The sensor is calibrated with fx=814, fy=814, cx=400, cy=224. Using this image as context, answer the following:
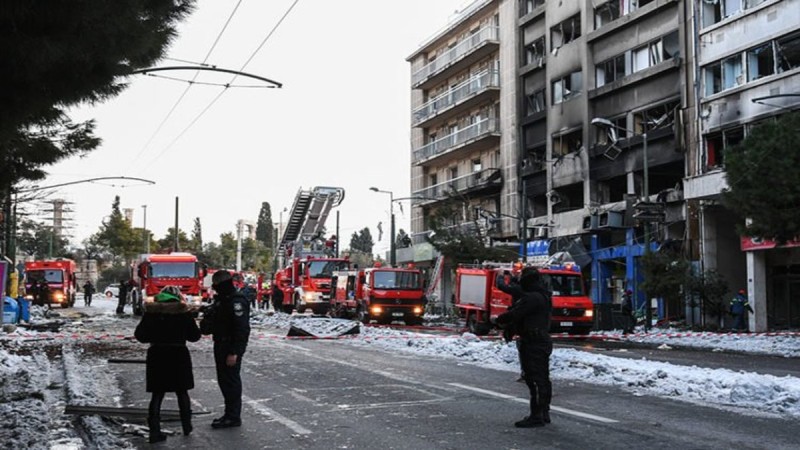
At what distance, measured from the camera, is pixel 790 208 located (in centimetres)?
2103

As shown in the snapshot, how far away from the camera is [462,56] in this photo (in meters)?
50.8

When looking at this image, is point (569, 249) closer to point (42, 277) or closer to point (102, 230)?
point (42, 277)

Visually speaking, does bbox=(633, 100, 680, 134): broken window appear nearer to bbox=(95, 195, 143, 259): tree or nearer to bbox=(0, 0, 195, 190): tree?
bbox=(0, 0, 195, 190): tree

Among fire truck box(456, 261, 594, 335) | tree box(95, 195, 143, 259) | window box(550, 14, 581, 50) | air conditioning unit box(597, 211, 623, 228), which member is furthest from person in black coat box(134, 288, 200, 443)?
tree box(95, 195, 143, 259)

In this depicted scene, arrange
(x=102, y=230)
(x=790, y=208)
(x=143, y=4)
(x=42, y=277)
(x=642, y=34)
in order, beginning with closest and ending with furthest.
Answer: (x=143, y=4) → (x=790, y=208) → (x=642, y=34) → (x=42, y=277) → (x=102, y=230)

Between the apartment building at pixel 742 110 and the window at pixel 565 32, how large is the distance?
9369 millimetres

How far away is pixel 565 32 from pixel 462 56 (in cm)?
911

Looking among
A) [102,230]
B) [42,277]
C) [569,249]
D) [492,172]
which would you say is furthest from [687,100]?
[102,230]

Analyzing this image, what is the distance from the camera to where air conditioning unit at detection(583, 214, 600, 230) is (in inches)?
1524

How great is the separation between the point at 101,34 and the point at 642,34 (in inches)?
1323

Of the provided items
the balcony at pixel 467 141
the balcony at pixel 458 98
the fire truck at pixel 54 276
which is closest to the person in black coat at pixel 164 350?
the balcony at pixel 467 141

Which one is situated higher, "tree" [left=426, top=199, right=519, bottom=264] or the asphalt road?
"tree" [left=426, top=199, right=519, bottom=264]

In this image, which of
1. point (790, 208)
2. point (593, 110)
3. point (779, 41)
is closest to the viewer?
point (790, 208)

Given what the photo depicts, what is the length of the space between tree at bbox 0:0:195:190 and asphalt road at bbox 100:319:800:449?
3.45 m
